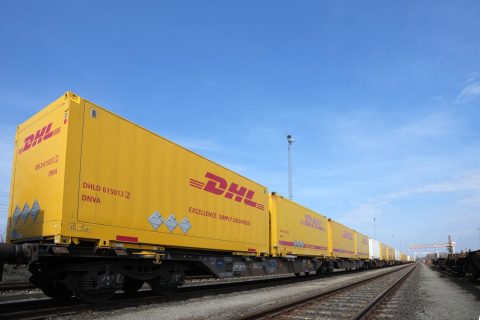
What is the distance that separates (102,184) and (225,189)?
5.38 m

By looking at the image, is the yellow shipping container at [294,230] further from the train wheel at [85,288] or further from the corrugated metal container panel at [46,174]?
the corrugated metal container panel at [46,174]

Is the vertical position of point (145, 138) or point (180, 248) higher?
point (145, 138)

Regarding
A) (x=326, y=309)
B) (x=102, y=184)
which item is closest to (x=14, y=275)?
(x=102, y=184)

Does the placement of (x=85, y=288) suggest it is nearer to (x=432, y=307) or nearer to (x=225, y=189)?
(x=225, y=189)

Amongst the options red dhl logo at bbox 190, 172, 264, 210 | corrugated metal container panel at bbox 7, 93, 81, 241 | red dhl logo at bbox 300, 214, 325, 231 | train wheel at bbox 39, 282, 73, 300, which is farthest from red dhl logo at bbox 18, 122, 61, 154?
red dhl logo at bbox 300, 214, 325, 231

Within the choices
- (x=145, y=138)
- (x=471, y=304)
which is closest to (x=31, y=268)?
(x=145, y=138)

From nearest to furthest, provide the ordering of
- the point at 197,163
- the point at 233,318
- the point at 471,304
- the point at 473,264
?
the point at 233,318, the point at 471,304, the point at 197,163, the point at 473,264

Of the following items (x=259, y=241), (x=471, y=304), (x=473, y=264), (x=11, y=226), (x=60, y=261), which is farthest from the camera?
(x=473, y=264)

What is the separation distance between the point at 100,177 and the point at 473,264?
17043 mm

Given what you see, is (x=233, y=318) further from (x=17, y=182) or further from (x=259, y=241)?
(x=259, y=241)

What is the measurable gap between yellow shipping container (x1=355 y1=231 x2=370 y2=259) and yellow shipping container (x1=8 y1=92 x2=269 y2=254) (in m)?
25.5

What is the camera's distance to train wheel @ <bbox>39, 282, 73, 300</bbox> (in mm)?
8914

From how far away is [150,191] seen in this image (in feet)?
32.2

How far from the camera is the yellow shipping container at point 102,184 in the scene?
7.96 metres
